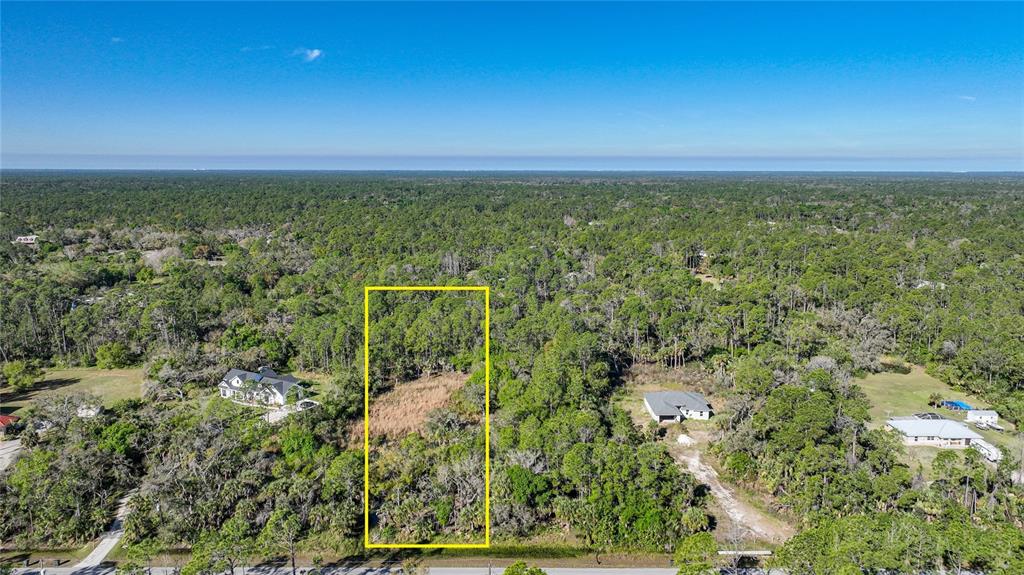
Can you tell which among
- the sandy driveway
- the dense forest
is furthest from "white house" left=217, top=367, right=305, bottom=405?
the sandy driveway

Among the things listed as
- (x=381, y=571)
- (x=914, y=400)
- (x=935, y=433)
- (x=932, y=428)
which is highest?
(x=932, y=428)

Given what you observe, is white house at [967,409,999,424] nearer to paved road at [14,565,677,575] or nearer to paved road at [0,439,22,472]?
paved road at [14,565,677,575]

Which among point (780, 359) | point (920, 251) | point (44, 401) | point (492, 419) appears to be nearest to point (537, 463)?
point (492, 419)

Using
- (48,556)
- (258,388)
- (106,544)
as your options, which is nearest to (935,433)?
(258,388)

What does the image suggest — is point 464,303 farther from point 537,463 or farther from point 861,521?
point 861,521

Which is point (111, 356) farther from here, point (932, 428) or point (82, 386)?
point (932, 428)

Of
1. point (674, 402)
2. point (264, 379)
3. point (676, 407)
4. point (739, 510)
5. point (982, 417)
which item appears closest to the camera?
point (739, 510)
